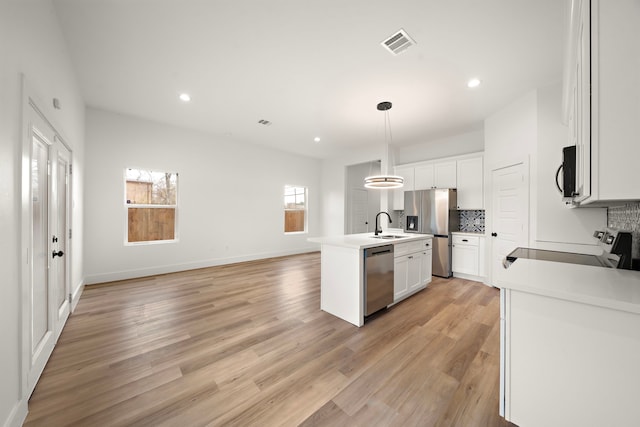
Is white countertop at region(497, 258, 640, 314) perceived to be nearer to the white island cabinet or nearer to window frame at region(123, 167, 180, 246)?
the white island cabinet

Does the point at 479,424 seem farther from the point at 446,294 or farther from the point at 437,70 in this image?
the point at 437,70

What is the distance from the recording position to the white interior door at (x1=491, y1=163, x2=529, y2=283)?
3.55m

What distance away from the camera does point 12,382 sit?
4.47 ft

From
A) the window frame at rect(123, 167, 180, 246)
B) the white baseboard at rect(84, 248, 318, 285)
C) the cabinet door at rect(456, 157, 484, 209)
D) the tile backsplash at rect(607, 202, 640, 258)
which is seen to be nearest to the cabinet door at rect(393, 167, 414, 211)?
the cabinet door at rect(456, 157, 484, 209)

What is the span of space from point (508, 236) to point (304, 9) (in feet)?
13.8

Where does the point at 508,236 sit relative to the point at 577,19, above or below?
below

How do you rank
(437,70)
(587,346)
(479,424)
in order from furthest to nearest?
(437,70) < (479,424) < (587,346)

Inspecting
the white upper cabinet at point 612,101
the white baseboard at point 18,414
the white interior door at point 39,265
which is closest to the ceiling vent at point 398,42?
the white upper cabinet at point 612,101

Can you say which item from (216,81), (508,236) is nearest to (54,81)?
(216,81)

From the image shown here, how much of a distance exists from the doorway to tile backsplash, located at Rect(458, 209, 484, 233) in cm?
604

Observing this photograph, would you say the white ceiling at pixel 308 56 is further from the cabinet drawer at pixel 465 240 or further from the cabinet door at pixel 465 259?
the cabinet door at pixel 465 259

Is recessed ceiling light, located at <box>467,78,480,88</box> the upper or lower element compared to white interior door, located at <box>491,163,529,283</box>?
upper

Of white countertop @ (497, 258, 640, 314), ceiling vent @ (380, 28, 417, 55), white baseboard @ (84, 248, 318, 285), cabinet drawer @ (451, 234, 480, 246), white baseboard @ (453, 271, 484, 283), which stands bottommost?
white baseboard @ (453, 271, 484, 283)

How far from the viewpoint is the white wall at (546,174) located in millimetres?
3061
